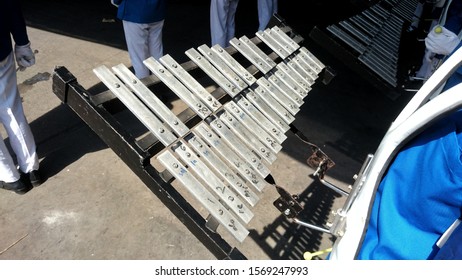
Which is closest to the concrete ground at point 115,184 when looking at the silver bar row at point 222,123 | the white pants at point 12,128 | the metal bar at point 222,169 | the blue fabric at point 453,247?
the white pants at point 12,128

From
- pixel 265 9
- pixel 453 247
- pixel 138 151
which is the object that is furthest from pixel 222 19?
pixel 453 247

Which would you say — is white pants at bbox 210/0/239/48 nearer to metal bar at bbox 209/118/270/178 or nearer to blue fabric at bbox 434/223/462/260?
metal bar at bbox 209/118/270/178

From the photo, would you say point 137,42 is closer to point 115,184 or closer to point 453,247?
point 115,184

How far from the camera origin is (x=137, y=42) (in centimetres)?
416

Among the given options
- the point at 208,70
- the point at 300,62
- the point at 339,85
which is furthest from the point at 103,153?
the point at 339,85

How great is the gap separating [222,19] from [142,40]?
164 centimetres

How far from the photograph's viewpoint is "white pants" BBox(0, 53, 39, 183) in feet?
9.23

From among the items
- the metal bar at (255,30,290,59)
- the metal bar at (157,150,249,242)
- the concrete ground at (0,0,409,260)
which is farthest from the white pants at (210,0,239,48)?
the metal bar at (157,150,249,242)

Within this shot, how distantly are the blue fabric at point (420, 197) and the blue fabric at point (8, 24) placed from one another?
Result: 283 cm

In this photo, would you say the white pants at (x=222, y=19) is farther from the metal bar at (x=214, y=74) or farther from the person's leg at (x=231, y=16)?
the metal bar at (x=214, y=74)

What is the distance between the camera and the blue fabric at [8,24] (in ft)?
8.63

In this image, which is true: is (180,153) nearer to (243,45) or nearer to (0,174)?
(243,45)
